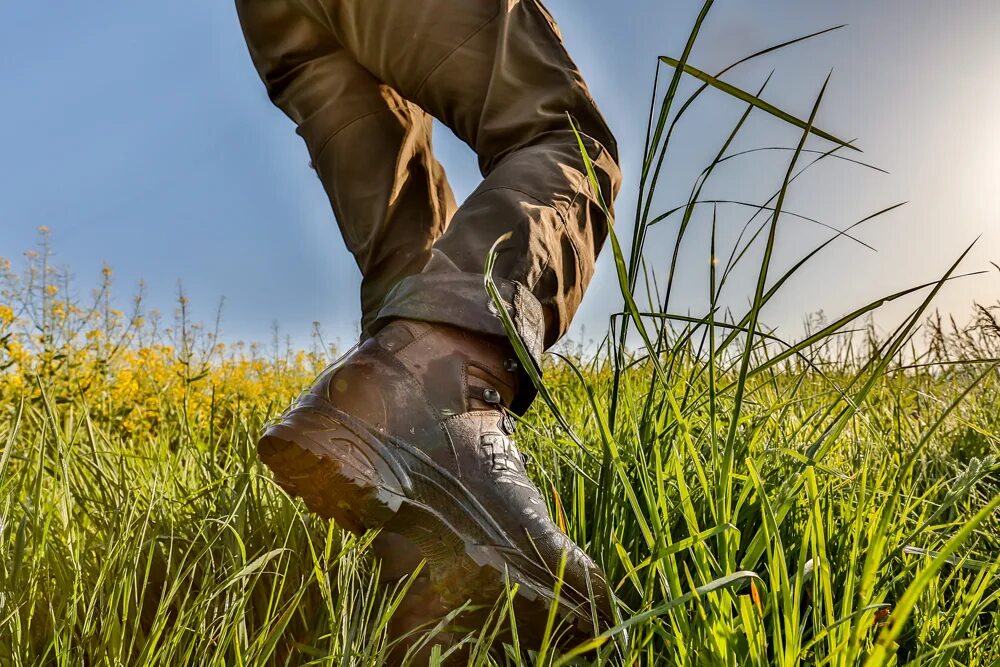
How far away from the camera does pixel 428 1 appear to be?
1.42 metres

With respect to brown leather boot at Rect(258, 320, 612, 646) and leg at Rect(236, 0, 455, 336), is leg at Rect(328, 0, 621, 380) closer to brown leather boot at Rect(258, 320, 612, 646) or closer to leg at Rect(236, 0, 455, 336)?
brown leather boot at Rect(258, 320, 612, 646)

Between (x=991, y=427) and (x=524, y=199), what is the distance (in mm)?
1712

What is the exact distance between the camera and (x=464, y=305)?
1.24 metres

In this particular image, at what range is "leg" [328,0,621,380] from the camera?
Answer: 4.25 ft

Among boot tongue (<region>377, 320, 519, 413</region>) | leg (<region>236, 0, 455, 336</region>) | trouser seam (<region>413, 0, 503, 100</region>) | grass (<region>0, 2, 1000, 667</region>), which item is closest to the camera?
grass (<region>0, 2, 1000, 667</region>)

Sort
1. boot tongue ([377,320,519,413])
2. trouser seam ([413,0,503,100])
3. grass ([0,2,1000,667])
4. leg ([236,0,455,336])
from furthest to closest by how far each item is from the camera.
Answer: leg ([236,0,455,336]), trouser seam ([413,0,503,100]), boot tongue ([377,320,519,413]), grass ([0,2,1000,667])

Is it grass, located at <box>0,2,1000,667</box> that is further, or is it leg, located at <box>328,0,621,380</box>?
leg, located at <box>328,0,621,380</box>

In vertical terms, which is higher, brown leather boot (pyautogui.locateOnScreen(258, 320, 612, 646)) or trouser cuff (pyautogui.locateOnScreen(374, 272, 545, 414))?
trouser cuff (pyautogui.locateOnScreen(374, 272, 545, 414))

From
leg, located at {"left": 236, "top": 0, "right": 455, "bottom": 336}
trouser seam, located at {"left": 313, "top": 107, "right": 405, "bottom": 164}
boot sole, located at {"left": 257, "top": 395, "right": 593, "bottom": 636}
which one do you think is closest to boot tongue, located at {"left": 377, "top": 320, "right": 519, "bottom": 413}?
boot sole, located at {"left": 257, "top": 395, "right": 593, "bottom": 636}

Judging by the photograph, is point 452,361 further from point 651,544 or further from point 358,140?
point 358,140

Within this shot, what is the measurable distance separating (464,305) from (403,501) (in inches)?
12.7

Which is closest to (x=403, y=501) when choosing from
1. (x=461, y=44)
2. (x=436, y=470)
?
(x=436, y=470)

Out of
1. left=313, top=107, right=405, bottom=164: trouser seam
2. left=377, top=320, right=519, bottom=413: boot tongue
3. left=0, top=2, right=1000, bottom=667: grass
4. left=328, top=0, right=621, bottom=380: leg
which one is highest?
left=313, top=107, right=405, bottom=164: trouser seam

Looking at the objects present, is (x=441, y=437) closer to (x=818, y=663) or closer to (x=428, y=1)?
(x=818, y=663)
